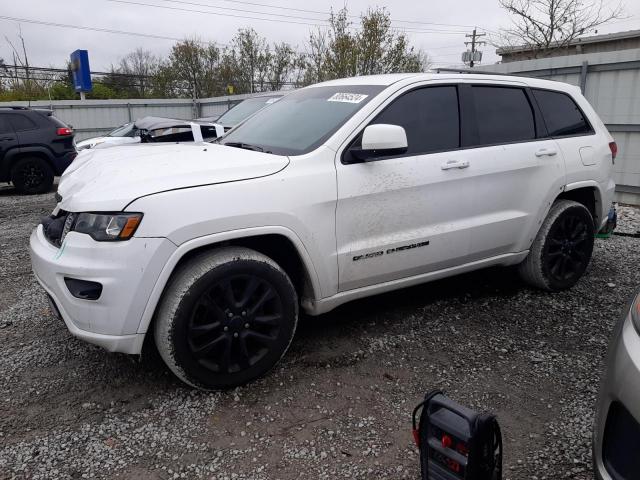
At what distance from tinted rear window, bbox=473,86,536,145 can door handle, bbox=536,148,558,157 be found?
0.42 feet

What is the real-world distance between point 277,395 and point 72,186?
1.67m

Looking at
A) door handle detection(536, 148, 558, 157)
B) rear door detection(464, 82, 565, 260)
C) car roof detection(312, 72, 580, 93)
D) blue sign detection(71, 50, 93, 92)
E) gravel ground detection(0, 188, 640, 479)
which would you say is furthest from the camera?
blue sign detection(71, 50, 93, 92)

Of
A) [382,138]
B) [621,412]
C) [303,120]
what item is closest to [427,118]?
[382,138]

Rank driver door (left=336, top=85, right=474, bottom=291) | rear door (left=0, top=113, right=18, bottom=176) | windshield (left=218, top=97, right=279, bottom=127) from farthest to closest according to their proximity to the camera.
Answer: rear door (left=0, top=113, right=18, bottom=176), windshield (left=218, top=97, right=279, bottom=127), driver door (left=336, top=85, right=474, bottom=291)

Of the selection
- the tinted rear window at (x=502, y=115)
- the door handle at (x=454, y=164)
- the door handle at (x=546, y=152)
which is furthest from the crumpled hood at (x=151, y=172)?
the door handle at (x=546, y=152)

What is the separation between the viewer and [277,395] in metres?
2.80

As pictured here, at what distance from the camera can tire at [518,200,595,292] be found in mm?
4039

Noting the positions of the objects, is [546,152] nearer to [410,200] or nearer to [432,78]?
[432,78]

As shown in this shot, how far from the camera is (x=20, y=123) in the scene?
991cm

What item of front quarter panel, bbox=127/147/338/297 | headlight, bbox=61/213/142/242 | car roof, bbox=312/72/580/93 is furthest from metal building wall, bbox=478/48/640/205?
headlight, bbox=61/213/142/242

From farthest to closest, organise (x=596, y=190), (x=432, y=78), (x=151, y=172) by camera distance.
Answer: (x=596, y=190) → (x=432, y=78) → (x=151, y=172)

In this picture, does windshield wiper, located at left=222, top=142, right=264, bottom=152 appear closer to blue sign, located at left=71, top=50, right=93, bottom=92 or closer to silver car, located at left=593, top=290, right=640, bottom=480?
silver car, located at left=593, top=290, right=640, bottom=480

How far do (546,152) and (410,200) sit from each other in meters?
1.42

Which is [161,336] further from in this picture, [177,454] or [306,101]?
[306,101]
